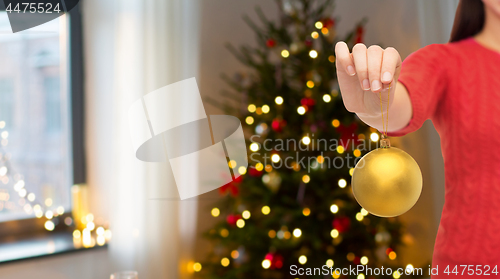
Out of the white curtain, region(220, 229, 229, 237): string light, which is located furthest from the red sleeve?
the white curtain

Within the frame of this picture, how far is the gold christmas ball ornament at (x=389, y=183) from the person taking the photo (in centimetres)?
58

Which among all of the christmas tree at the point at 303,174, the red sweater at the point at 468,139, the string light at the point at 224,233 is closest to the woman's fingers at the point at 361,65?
the red sweater at the point at 468,139

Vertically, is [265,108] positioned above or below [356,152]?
above

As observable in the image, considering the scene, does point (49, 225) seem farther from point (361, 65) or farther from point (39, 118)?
point (361, 65)

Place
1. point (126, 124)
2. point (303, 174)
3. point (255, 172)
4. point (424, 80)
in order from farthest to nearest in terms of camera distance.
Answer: point (126, 124) < point (255, 172) < point (303, 174) < point (424, 80)

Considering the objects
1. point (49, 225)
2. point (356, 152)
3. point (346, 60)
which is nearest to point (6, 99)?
point (49, 225)

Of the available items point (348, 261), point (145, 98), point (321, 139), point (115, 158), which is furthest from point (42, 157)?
point (348, 261)

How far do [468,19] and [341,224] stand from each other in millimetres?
1136

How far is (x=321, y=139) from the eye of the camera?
1.80 meters

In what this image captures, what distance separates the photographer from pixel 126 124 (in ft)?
6.42

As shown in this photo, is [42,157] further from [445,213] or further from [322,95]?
[445,213]

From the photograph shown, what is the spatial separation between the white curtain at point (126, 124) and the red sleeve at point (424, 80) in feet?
4.82

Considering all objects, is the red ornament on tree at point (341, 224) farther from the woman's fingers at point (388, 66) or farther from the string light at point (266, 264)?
the woman's fingers at point (388, 66)

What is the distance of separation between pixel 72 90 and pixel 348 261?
1580 mm
